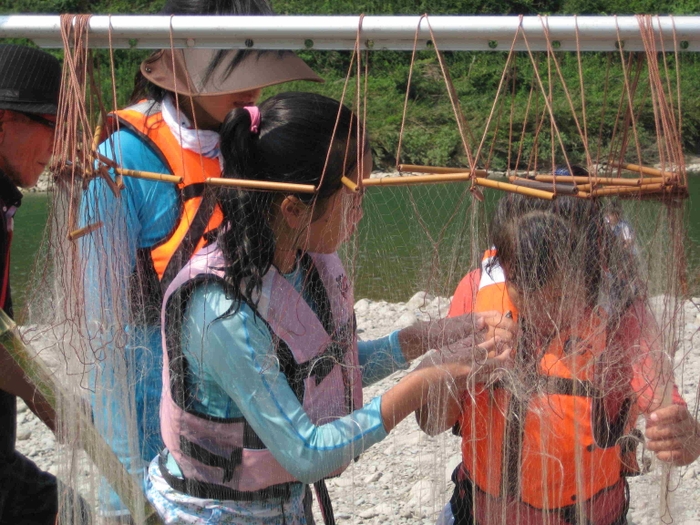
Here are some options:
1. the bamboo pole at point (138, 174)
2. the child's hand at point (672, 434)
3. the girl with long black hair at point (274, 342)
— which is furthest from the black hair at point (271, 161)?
the child's hand at point (672, 434)

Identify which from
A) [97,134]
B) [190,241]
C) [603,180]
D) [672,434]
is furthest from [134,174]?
[672,434]

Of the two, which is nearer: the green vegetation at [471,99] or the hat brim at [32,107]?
the green vegetation at [471,99]

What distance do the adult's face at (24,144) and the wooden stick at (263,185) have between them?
739 mm

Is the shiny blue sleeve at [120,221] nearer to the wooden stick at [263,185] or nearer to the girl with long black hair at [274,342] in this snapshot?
the girl with long black hair at [274,342]

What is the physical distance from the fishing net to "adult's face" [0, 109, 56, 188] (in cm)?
29

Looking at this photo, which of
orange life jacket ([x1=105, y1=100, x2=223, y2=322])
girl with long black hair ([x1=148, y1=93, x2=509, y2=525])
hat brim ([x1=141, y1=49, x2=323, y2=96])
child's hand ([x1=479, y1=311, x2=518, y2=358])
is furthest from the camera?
hat brim ([x1=141, y1=49, x2=323, y2=96])

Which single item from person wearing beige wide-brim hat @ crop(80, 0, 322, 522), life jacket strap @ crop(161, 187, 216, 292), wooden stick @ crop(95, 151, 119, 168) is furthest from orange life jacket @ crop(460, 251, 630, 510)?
wooden stick @ crop(95, 151, 119, 168)

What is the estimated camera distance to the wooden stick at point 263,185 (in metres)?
1.58

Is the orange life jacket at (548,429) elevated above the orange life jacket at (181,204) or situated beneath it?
situated beneath

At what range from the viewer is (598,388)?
5.85ft

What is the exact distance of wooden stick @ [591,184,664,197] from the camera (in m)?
1.50

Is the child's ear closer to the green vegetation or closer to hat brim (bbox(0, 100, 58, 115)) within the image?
the green vegetation

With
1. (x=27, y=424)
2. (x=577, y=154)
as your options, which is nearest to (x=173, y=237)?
(x=577, y=154)

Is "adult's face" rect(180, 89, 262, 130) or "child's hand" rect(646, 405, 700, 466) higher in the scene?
"adult's face" rect(180, 89, 262, 130)
